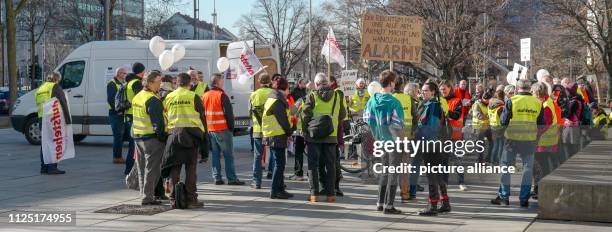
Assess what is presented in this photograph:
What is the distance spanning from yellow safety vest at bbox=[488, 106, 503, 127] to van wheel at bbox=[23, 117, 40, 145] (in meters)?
11.4

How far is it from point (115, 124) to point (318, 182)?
18.1 feet

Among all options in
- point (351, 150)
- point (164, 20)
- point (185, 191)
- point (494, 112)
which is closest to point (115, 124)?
point (351, 150)

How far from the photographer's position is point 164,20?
6456cm

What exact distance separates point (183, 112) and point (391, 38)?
224 inches

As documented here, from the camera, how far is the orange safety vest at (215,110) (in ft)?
39.4

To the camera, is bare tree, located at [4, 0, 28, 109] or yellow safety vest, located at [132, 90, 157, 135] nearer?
yellow safety vest, located at [132, 90, 157, 135]

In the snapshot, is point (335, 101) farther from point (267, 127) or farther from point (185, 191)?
point (185, 191)

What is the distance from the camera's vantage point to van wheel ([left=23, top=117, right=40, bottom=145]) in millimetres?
19812

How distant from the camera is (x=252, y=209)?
405 inches

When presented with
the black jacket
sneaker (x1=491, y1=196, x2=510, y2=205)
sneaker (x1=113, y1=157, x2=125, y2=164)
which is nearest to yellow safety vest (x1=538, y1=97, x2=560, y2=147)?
sneaker (x1=491, y1=196, x2=510, y2=205)

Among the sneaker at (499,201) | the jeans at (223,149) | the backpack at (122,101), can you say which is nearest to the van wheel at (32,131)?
the backpack at (122,101)

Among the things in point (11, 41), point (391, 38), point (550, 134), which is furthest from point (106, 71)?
point (11, 41)

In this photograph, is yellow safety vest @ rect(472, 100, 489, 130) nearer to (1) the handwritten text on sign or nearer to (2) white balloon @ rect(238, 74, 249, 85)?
(1) the handwritten text on sign

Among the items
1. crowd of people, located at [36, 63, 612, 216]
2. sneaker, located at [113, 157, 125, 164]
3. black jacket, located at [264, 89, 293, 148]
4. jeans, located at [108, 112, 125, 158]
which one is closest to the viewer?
crowd of people, located at [36, 63, 612, 216]
